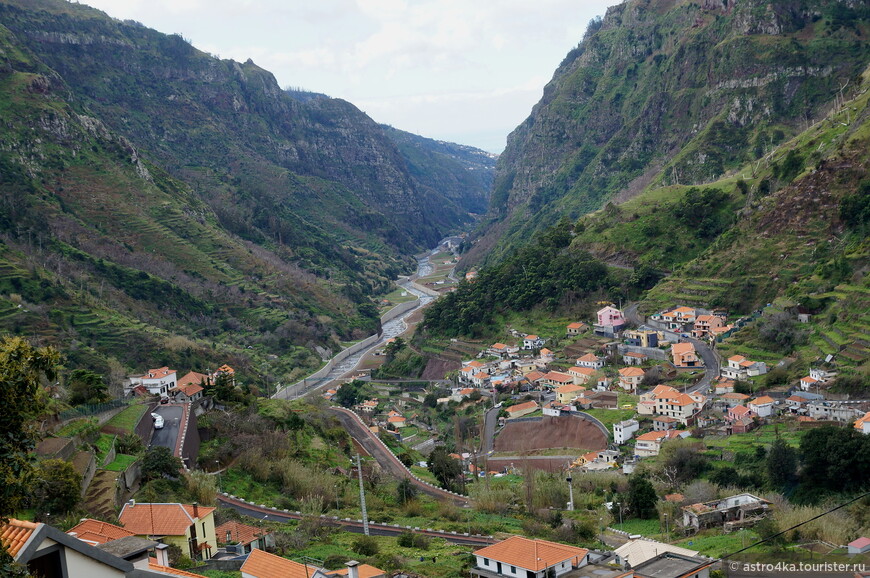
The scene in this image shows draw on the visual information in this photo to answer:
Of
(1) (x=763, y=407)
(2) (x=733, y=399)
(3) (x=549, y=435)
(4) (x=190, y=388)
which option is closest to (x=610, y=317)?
(3) (x=549, y=435)

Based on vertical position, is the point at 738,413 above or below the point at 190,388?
below

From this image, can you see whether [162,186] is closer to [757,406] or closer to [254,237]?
[254,237]

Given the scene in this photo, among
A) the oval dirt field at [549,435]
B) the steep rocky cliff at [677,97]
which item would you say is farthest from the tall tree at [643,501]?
the steep rocky cliff at [677,97]

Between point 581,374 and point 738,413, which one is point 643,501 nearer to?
point 738,413

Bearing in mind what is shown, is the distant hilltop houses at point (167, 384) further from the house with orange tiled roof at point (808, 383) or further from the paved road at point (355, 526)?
the house with orange tiled roof at point (808, 383)

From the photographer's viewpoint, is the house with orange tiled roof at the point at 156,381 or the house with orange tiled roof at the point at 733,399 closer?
the house with orange tiled roof at the point at 733,399
